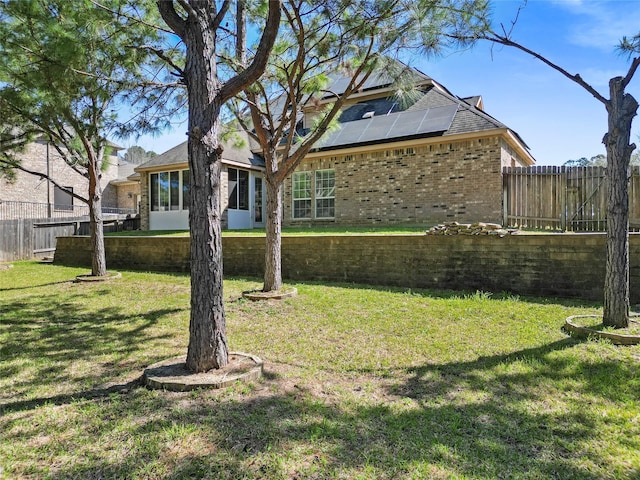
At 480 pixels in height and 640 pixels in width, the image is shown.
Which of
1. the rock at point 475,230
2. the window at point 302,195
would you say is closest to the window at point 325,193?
the window at point 302,195

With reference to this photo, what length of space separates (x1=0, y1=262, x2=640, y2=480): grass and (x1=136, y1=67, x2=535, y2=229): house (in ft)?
17.2

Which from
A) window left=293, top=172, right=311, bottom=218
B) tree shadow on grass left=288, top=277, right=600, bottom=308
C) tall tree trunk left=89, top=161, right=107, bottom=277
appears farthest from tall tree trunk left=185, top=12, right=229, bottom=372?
window left=293, top=172, right=311, bottom=218

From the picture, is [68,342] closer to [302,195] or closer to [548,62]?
[548,62]

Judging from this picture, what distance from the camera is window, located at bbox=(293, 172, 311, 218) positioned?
48.6 ft

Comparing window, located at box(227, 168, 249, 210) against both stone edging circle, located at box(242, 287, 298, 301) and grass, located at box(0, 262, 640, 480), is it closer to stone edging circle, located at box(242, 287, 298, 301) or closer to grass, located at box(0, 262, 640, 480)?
stone edging circle, located at box(242, 287, 298, 301)

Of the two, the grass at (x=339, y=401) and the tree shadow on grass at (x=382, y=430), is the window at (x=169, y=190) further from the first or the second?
the tree shadow on grass at (x=382, y=430)

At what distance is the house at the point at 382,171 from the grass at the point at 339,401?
523 cm

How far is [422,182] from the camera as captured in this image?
12211 mm

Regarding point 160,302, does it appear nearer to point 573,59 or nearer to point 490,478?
point 490,478

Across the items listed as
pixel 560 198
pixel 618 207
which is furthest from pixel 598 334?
pixel 560 198

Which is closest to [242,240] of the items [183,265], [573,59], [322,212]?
[183,265]

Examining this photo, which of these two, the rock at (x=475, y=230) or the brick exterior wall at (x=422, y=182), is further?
the brick exterior wall at (x=422, y=182)

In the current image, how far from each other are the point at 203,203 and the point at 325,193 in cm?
1092

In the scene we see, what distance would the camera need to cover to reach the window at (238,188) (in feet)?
51.9
